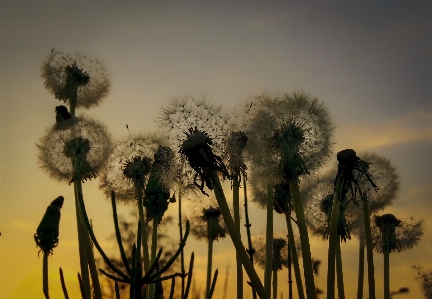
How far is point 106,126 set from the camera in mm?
6000

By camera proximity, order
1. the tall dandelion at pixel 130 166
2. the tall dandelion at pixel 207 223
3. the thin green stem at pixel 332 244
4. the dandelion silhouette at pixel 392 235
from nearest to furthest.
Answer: the thin green stem at pixel 332 244 < the tall dandelion at pixel 130 166 < the dandelion silhouette at pixel 392 235 < the tall dandelion at pixel 207 223

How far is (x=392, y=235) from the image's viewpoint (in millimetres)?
5828

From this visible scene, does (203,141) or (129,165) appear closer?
(203,141)

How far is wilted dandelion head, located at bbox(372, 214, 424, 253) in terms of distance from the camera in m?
5.83

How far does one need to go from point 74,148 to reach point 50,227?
1.01 metres

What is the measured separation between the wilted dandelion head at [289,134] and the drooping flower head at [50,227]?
7.05 ft

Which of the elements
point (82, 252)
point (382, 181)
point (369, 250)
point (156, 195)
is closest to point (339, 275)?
point (369, 250)

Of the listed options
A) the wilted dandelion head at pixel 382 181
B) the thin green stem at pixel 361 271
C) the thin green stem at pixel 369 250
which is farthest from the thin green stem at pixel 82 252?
the wilted dandelion head at pixel 382 181

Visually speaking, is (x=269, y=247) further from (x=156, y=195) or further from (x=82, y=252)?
(x=82, y=252)

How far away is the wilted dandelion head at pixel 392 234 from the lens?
583 cm

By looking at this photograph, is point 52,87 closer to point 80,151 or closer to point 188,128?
point 80,151

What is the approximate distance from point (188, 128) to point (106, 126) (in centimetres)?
225

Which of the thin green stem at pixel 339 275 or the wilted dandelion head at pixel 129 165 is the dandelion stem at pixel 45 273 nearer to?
the wilted dandelion head at pixel 129 165

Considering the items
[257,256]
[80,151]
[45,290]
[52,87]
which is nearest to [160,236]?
[257,256]
